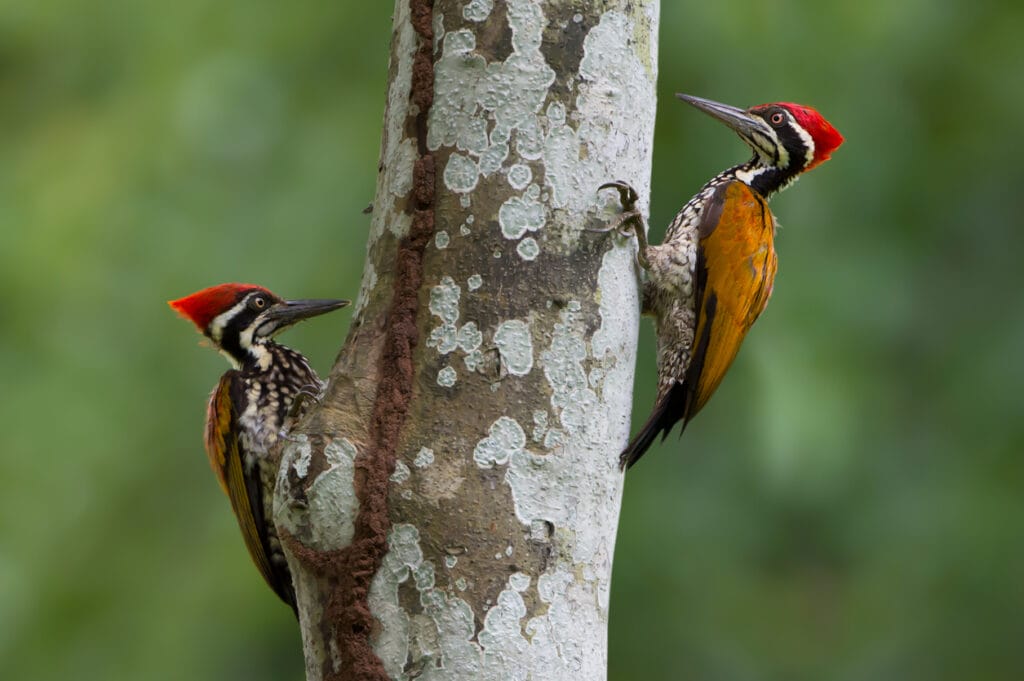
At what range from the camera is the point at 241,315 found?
4.51 meters

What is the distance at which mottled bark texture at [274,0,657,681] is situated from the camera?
280 centimetres

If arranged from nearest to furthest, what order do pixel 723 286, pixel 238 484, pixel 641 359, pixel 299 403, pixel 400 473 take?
pixel 400 473, pixel 299 403, pixel 723 286, pixel 238 484, pixel 641 359

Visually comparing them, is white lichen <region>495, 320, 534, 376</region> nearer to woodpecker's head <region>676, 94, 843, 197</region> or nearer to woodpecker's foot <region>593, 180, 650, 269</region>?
woodpecker's foot <region>593, 180, 650, 269</region>

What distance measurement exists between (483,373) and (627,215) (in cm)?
52

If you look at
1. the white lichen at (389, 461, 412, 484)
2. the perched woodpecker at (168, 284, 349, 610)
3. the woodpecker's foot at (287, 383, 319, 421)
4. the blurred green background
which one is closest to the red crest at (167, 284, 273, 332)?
the perched woodpecker at (168, 284, 349, 610)

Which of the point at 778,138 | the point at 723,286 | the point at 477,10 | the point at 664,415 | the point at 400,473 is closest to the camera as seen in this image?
the point at 400,473

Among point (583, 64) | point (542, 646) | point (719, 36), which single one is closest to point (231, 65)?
point (719, 36)

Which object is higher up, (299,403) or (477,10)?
(477,10)

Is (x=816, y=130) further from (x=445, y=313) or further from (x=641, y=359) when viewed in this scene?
(x=445, y=313)

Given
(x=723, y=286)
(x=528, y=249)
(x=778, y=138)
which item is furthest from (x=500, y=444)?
(x=778, y=138)

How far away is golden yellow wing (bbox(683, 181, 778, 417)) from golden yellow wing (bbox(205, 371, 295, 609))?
1.33m

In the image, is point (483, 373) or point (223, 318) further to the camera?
point (223, 318)

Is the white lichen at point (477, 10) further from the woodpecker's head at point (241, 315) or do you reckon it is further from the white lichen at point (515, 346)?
the woodpecker's head at point (241, 315)

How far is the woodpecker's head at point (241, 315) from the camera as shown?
14.7 feet
